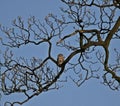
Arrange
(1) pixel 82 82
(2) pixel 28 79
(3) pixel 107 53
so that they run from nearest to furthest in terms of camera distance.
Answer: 1. (3) pixel 107 53
2. (2) pixel 28 79
3. (1) pixel 82 82

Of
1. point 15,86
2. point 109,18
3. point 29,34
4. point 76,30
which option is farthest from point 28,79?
point 109,18

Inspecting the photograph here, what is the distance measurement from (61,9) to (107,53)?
138cm

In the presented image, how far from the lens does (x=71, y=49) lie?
6238mm

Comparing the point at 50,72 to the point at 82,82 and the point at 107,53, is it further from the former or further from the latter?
the point at 107,53

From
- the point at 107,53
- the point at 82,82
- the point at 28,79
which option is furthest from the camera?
the point at 82,82

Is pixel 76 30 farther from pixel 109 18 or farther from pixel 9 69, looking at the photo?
pixel 9 69

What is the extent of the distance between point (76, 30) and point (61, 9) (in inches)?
33.8

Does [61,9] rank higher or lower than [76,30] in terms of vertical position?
higher

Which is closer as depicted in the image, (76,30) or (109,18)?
(76,30)

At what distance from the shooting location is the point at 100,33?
235 inches

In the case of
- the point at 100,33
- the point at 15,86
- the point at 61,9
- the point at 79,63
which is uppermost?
the point at 61,9

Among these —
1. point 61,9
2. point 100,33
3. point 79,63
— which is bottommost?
point 79,63

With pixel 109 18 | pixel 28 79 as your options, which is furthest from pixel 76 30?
pixel 28 79

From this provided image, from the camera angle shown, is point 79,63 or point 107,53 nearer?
point 107,53
